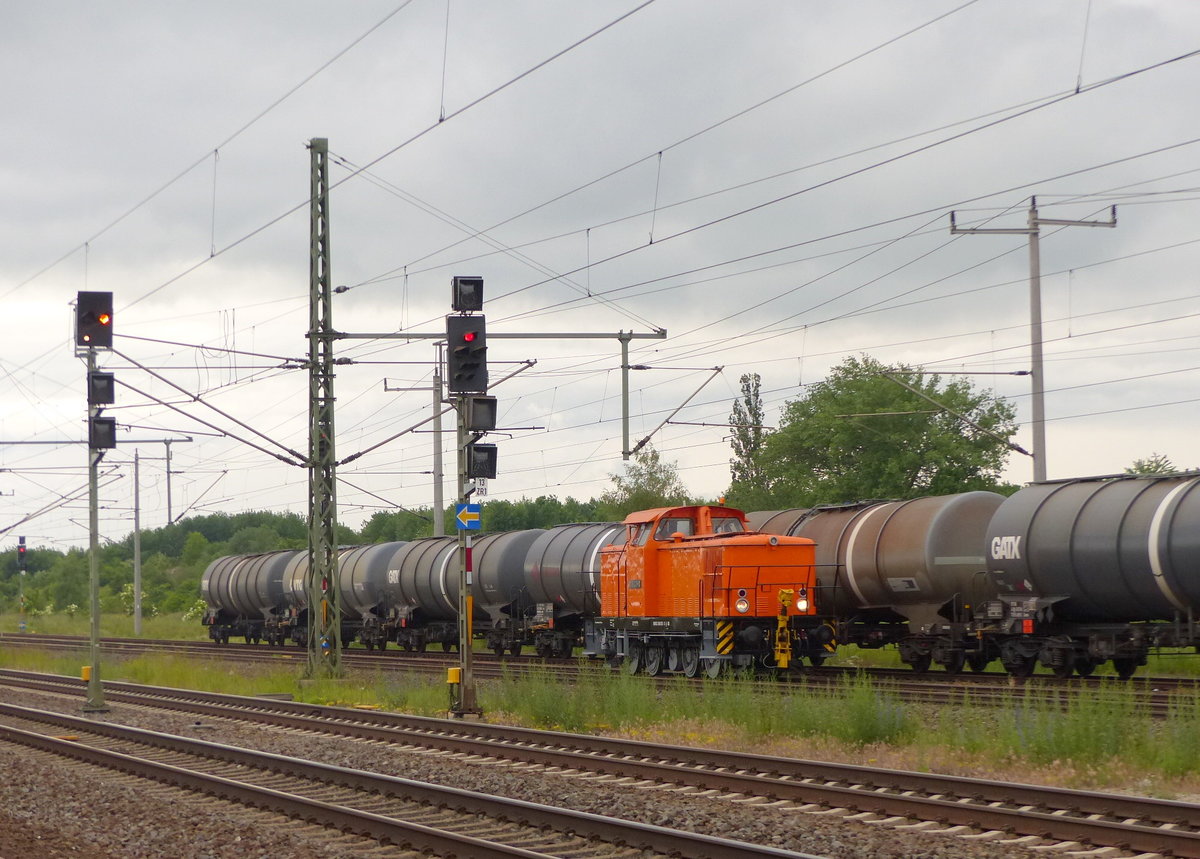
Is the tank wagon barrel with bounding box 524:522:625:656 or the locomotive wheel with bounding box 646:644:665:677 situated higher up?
the tank wagon barrel with bounding box 524:522:625:656


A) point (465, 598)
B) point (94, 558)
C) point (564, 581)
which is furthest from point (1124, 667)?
point (94, 558)

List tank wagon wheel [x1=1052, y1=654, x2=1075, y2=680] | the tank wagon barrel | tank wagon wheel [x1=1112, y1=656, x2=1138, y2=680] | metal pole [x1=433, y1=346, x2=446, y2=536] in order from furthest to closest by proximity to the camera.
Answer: metal pole [x1=433, y1=346, x2=446, y2=536]
the tank wagon barrel
tank wagon wheel [x1=1112, y1=656, x2=1138, y2=680]
tank wagon wheel [x1=1052, y1=654, x2=1075, y2=680]

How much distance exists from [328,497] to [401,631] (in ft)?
52.3

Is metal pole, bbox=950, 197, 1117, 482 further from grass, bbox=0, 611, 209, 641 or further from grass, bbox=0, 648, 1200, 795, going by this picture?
grass, bbox=0, 611, 209, 641

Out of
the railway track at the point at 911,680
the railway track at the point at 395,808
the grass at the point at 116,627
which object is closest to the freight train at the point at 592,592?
the railway track at the point at 911,680

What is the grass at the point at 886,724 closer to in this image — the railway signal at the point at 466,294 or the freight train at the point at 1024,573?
the freight train at the point at 1024,573

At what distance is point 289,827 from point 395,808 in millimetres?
1093

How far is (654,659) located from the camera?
85.6 ft

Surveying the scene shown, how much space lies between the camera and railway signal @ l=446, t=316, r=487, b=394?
1997cm

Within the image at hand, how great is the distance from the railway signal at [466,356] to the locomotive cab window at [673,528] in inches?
261

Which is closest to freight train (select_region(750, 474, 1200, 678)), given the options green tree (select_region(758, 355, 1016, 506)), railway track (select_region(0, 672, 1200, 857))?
railway track (select_region(0, 672, 1200, 857))

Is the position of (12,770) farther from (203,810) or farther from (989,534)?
(989,534)

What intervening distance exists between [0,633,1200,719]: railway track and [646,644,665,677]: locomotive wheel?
2.35 feet

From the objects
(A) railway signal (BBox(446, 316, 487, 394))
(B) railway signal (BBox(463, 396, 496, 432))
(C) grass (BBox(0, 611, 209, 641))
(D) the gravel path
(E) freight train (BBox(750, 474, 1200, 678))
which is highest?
(A) railway signal (BBox(446, 316, 487, 394))
